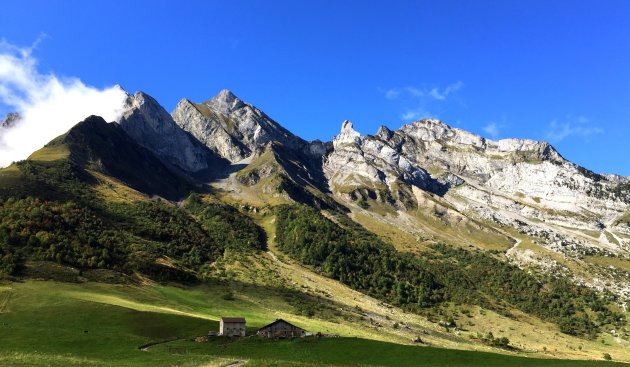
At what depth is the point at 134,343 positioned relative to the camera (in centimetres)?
6975

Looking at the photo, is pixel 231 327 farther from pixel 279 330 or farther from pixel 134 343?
pixel 134 343

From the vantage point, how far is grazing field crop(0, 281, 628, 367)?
56.8 m

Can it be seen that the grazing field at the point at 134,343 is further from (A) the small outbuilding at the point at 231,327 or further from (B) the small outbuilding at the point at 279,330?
(B) the small outbuilding at the point at 279,330

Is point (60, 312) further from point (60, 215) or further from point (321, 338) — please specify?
point (60, 215)

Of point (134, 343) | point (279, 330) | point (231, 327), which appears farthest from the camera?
point (279, 330)

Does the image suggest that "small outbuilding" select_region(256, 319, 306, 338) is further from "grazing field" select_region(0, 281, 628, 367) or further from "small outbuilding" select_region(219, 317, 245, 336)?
"grazing field" select_region(0, 281, 628, 367)

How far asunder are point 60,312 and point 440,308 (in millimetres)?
153594

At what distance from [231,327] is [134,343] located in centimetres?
1758

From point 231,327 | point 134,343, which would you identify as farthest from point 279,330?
point 134,343

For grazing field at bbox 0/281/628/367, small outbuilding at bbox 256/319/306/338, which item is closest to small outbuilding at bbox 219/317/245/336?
small outbuilding at bbox 256/319/306/338

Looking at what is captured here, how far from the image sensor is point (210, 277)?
171125mm

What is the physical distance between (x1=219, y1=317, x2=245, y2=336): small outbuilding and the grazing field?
4519 mm

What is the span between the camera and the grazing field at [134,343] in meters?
56.8

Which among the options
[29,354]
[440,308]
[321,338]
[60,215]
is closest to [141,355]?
[29,354]
